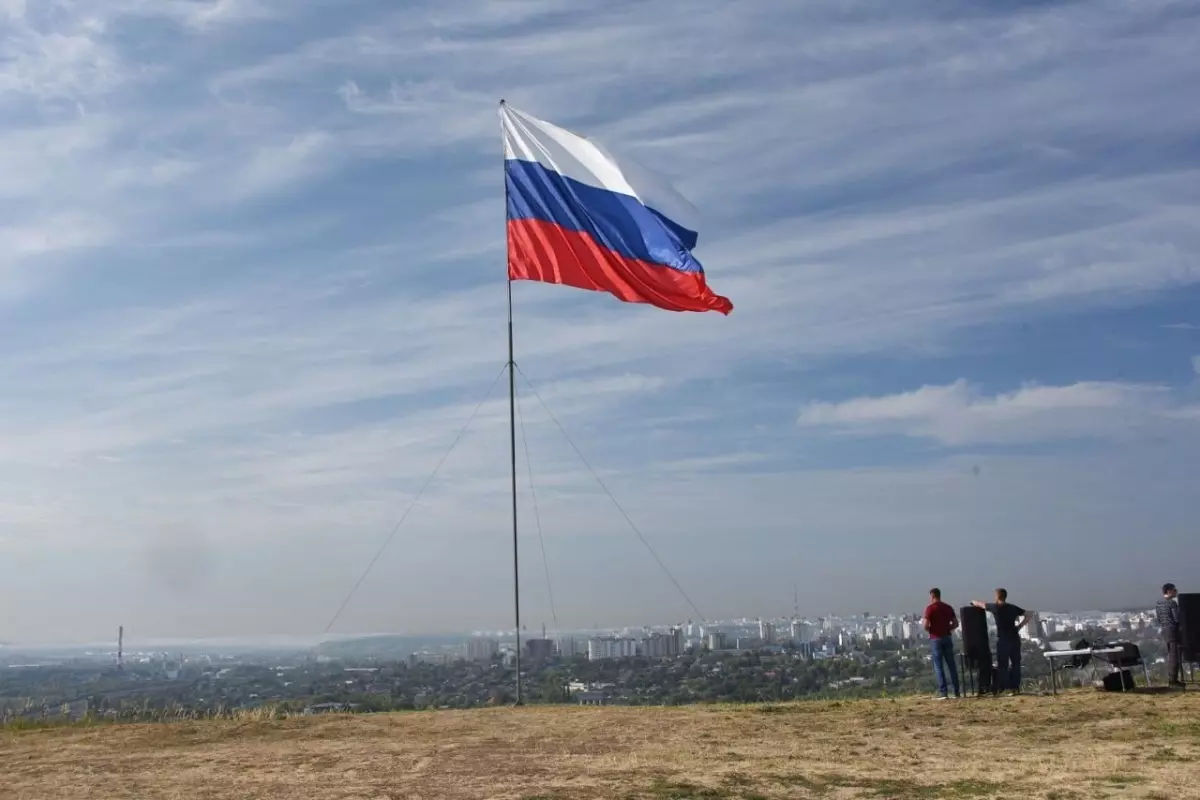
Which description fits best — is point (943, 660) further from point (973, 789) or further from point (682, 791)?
point (682, 791)

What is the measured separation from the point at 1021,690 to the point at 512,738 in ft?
32.3

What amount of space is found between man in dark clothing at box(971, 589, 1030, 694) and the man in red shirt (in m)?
0.52

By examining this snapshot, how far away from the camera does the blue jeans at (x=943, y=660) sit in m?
19.3

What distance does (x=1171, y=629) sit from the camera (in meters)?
18.9

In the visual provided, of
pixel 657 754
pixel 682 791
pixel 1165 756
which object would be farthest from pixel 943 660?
pixel 682 791

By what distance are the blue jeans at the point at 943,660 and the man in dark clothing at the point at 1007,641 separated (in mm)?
764

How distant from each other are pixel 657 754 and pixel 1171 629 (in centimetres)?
1072

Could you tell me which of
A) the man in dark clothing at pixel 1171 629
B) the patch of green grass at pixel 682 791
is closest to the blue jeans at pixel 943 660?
the man in dark clothing at pixel 1171 629

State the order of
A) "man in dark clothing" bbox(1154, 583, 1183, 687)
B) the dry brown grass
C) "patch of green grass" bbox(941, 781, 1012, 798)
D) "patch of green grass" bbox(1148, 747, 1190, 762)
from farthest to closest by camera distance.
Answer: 1. "man in dark clothing" bbox(1154, 583, 1183, 687)
2. "patch of green grass" bbox(1148, 747, 1190, 762)
3. the dry brown grass
4. "patch of green grass" bbox(941, 781, 1012, 798)

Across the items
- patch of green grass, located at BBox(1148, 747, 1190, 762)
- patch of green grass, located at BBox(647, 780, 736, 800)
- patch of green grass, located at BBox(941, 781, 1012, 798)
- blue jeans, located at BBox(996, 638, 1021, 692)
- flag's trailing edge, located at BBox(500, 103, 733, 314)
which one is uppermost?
flag's trailing edge, located at BBox(500, 103, 733, 314)

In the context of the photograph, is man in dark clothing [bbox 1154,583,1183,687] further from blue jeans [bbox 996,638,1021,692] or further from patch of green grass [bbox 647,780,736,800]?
patch of green grass [bbox 647,780,736,800]

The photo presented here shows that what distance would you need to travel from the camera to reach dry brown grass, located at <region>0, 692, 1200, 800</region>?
1108 cm

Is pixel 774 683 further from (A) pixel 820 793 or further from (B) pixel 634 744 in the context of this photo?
(A) pixel 820 793

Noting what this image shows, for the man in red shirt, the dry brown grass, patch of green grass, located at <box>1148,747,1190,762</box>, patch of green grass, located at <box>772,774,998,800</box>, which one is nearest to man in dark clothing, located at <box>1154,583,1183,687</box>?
the dry brown grass
